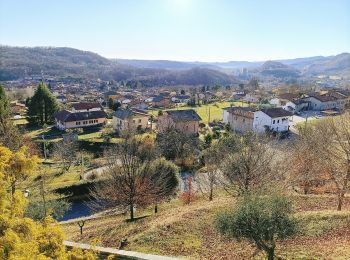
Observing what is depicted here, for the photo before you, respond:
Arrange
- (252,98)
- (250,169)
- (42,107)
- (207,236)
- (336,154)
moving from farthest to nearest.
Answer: (252,98) → (42,107) → (336,154) → (250,169) → (207,236)

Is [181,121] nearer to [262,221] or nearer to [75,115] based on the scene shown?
[75,115]

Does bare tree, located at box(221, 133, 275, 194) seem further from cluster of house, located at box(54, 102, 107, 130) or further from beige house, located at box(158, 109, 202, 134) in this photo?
cluster of house, located at box(54, 102, 107, 130)

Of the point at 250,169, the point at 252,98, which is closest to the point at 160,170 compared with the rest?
the point at 250,169

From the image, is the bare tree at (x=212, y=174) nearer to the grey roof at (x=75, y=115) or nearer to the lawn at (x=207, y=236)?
the lawn at (x=207, y=236)

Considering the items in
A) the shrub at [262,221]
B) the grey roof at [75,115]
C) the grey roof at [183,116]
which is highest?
the shrub at [262,221]

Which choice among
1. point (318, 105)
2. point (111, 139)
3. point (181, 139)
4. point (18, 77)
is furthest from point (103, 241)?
point (18, 77)

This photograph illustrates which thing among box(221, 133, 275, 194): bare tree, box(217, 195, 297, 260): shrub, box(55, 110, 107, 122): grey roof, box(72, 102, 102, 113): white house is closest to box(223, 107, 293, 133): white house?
box(55, 110, 107, 122): grey roof

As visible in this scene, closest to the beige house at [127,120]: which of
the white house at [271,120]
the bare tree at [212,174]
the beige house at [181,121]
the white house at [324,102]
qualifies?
the beige house at [181,121]
